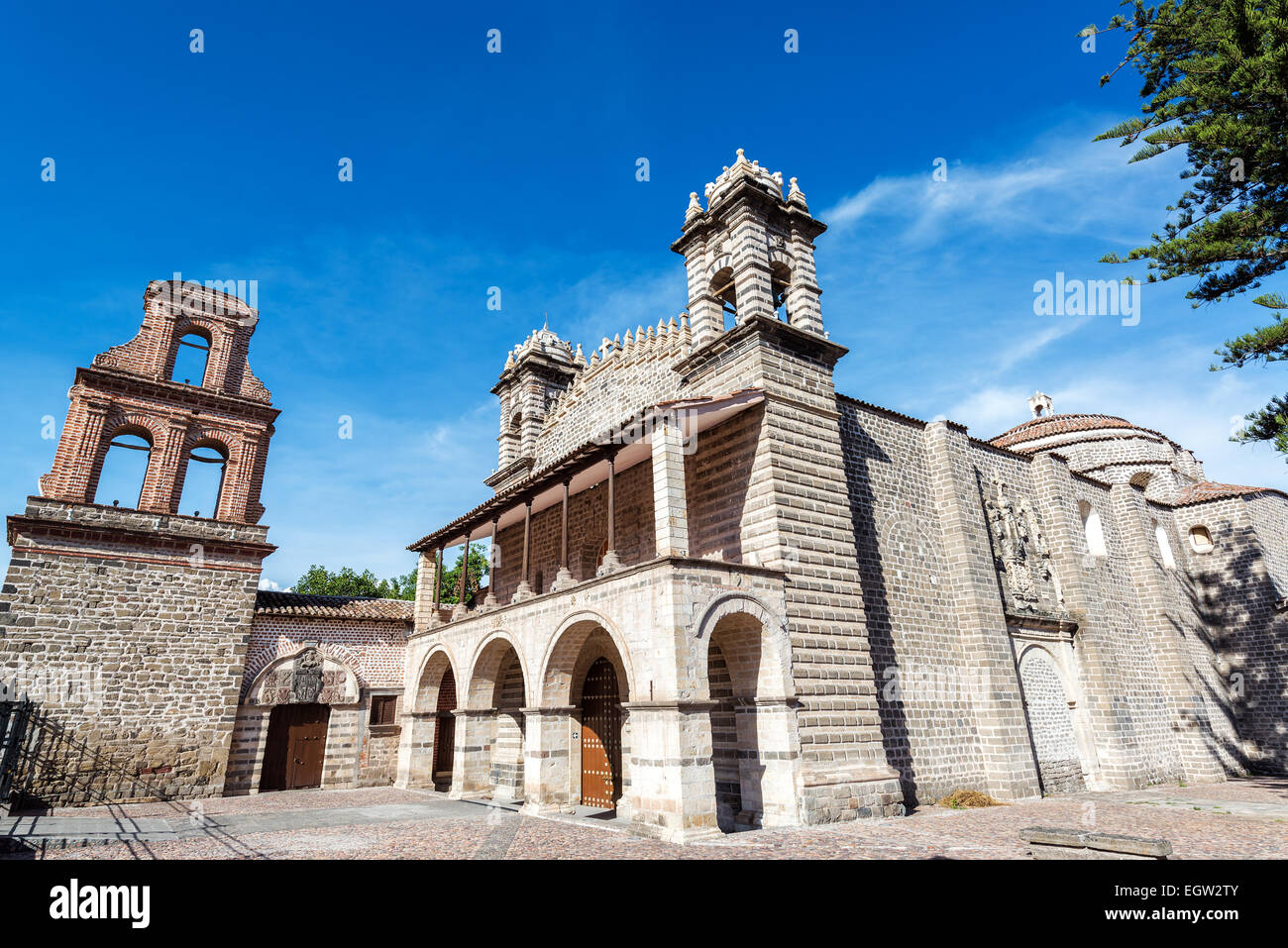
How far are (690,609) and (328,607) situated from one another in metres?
13.6

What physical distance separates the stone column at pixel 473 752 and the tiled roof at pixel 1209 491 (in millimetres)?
24109

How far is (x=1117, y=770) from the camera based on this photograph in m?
16.1

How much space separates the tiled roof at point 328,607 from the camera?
58.3ft

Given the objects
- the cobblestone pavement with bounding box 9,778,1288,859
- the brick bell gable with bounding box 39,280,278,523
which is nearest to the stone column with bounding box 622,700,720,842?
the cobblestone pavement with bounding box 9,778,1288,859

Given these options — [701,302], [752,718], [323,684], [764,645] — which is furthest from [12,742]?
[701,302]

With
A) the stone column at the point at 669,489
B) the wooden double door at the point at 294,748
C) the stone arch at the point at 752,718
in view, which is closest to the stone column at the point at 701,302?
the stone column at the point at 669,489

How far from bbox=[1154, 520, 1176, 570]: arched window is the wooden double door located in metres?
26.4

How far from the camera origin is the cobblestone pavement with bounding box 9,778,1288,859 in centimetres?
810

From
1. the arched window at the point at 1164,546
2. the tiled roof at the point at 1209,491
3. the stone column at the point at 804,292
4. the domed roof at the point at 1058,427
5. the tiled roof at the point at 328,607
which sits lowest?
the tiled roof at the point at 328,607

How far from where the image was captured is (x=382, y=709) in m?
18.8

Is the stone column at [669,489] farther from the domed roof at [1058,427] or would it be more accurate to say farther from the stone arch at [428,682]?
the domed roof at [1058,427]

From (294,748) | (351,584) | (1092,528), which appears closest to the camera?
(294,748)

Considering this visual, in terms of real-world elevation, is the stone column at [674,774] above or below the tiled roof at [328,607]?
below

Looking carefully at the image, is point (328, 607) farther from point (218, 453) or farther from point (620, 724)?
point (620, 724)
